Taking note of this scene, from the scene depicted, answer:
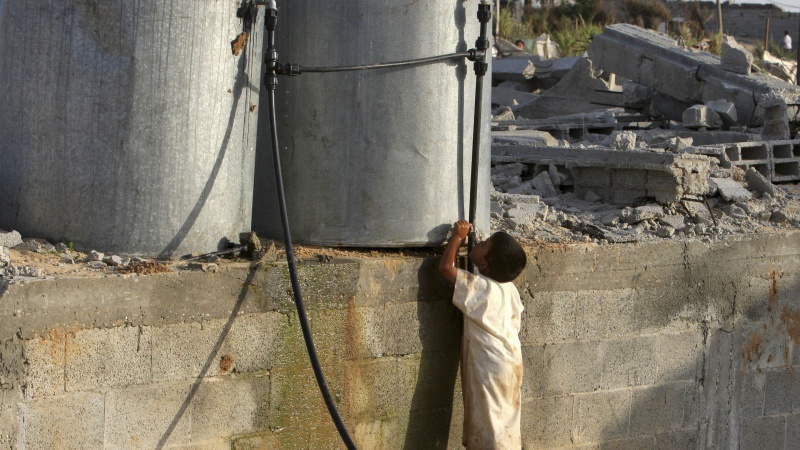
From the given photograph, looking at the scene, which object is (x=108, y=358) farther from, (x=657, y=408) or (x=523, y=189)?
(x=523, y=189)

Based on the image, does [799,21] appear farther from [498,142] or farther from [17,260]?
[17,260]

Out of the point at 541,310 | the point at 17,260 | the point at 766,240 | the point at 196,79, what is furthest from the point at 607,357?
the point at 17,260

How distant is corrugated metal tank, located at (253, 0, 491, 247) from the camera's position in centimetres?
431

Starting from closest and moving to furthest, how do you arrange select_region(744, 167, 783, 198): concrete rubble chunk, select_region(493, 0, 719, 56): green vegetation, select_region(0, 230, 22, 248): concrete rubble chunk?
1. select_region(0, 230, 22, 248): concrete rubble chunk
2. select_region(744, 167, 783, 198): concrete rubble chunk
3. select_region(493, 0, 719, 56): green vegetation

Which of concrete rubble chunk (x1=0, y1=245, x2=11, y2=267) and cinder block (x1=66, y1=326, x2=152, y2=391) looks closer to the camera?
cinder block (x1=66, y1=326, x2=152, y2=391)

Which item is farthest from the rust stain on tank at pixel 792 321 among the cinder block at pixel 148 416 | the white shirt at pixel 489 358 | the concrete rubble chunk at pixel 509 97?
the concrete rubble chunk at pixel 509 97

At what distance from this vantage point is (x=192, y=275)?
3.83m

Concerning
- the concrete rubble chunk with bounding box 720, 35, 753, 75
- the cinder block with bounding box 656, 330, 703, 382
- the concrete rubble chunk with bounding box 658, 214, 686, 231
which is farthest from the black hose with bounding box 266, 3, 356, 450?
the concrete rubble chunk with bounding box 720, 35, 753, 75

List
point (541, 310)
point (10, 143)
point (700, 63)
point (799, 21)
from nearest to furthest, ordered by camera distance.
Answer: point (10, 143) < point (541, 310) < point (700, 63) < point (799, 21)

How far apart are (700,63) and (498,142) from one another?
334cm

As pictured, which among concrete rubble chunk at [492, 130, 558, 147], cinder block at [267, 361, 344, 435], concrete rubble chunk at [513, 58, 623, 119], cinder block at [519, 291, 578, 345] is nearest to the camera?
cinder block at [267, 361, 344, 435]

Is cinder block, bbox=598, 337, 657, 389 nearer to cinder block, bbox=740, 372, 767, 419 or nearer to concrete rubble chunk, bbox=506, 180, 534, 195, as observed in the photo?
cinder block, bbox=740, 372, 767, 419

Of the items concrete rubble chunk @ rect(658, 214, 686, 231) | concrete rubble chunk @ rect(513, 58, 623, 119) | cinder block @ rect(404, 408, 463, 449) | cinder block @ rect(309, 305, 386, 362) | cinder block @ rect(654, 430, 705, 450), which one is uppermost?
concrete rubble chunk @ rect(513, 58, 623, 119)

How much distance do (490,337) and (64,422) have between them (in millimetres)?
1673
